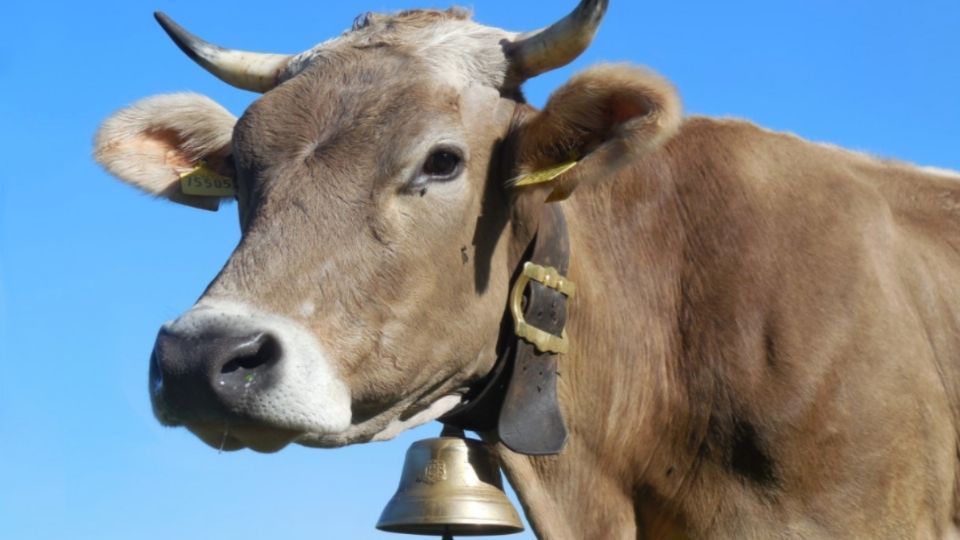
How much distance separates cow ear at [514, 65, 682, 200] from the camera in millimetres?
5992

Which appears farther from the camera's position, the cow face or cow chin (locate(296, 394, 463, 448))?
cow chin (locate(296, 394, 463, 448))

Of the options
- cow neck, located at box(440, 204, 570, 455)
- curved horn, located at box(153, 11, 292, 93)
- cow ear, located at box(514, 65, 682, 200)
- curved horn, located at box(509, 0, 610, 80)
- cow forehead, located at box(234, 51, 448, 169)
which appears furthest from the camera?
curved horn, located at box(153, 11, 292, 93)

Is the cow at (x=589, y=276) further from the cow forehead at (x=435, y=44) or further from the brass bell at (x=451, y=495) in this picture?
the brass bell at (x=451, y=495)

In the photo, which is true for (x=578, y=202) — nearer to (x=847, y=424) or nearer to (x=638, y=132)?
(x=638, y=132)

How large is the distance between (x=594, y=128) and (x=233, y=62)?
2030 millimetres

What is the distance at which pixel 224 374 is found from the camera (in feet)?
16.0

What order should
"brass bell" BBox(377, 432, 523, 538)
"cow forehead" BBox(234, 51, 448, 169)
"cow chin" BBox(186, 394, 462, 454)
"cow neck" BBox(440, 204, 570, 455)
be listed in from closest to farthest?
"cow chin" BBox(186, 394, 462, 454), "cow forehead" BBox(234, 51, 448, 169), "cow neck" BBox(440, 204, 570, 455), "brass bell" BBox(377, 432, 523, 538)

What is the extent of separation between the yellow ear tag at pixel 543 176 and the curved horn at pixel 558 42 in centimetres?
55

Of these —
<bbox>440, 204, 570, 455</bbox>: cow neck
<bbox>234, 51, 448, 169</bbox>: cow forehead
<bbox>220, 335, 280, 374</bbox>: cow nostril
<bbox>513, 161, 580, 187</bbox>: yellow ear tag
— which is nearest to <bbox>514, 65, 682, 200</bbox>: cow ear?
<bbox>513, 161, 580, 187</bbox>: yellow ear tag

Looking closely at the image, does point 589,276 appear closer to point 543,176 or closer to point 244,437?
point 543,176

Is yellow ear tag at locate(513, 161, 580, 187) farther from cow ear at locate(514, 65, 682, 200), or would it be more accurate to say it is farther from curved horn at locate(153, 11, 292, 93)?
curved horn at locate(153, 11, 292, 93)

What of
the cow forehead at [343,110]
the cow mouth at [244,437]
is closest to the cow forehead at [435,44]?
the cow forehead at [343,110]

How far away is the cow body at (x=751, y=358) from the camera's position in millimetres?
6293

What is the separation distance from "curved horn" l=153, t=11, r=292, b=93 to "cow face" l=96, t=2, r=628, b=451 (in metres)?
0.26
